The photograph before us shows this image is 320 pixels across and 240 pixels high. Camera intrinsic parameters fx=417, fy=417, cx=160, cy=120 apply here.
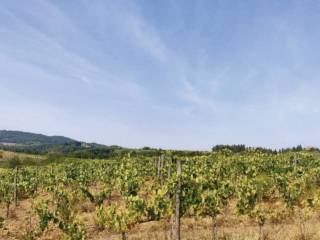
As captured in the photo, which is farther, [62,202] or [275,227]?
[62,202]

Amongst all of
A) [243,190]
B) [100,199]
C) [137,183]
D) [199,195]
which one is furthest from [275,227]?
[100,199]

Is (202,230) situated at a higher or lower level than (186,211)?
lower

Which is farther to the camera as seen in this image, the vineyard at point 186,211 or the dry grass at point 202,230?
the dry grass at point 202,230

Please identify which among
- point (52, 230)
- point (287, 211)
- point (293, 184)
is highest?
point (293, 184)

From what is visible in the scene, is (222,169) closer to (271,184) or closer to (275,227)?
(271,184)

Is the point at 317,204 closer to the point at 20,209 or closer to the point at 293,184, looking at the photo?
the point at 293,184

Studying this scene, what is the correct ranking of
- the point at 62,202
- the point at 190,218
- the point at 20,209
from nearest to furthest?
the point at 190,218 < the point at 62,202 < the point at 20,209

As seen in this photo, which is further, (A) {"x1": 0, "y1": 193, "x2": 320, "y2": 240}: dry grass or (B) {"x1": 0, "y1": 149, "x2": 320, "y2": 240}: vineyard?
(A) {"x1": 0, "y1": 193, "x2": 320, "y2": 240}: dry grass

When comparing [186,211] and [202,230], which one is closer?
[186,211]

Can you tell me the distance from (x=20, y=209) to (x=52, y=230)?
32.7 ft

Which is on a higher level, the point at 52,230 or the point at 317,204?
the point at 317,204

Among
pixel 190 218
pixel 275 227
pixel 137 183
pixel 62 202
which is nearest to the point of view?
pixel 275 227

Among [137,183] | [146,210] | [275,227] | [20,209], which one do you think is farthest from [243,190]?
[20,209]

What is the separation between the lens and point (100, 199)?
2883cm
